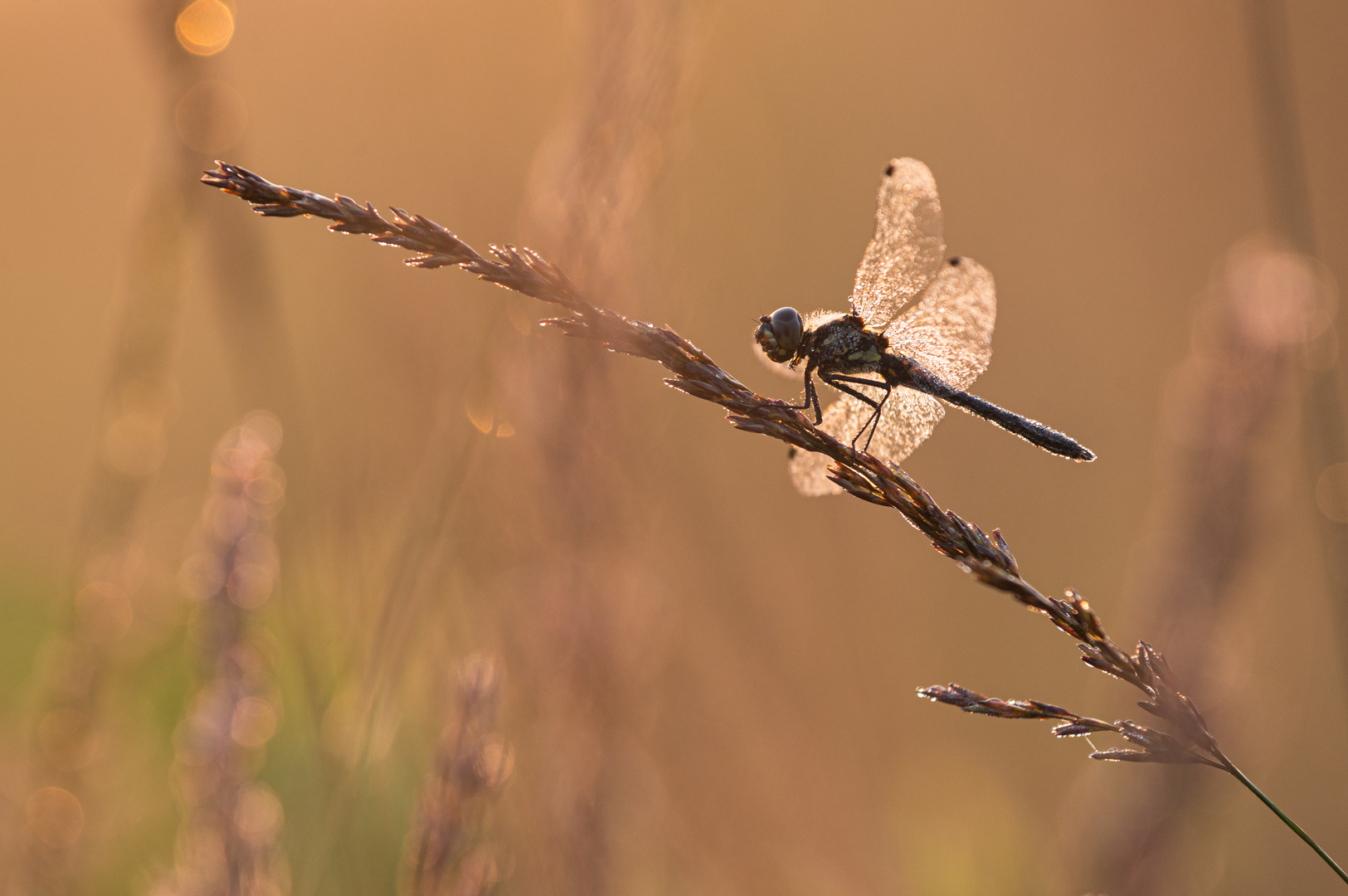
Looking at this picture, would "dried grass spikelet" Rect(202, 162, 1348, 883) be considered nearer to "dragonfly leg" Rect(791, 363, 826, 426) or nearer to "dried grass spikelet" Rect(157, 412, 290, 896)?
"dragonfly leg" Rect(791, 363, 826, 426)

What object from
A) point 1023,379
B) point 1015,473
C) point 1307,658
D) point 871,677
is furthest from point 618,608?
point 1307,658

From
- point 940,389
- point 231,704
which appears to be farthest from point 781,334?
point 231,704

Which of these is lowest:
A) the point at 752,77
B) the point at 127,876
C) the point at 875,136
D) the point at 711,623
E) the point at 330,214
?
the point at 127,876

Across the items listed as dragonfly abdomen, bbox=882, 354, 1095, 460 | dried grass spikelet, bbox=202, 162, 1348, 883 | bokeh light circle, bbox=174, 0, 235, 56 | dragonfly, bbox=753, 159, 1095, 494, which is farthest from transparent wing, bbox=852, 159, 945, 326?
bokeh light circle, bbox=174, 0, 235, 56

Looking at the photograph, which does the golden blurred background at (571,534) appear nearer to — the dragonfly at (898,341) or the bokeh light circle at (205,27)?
the bokeh light circle at (205,27)

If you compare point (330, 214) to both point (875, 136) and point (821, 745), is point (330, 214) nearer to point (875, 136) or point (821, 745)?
point (821, 745)

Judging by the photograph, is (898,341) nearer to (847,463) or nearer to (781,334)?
(781,334)
